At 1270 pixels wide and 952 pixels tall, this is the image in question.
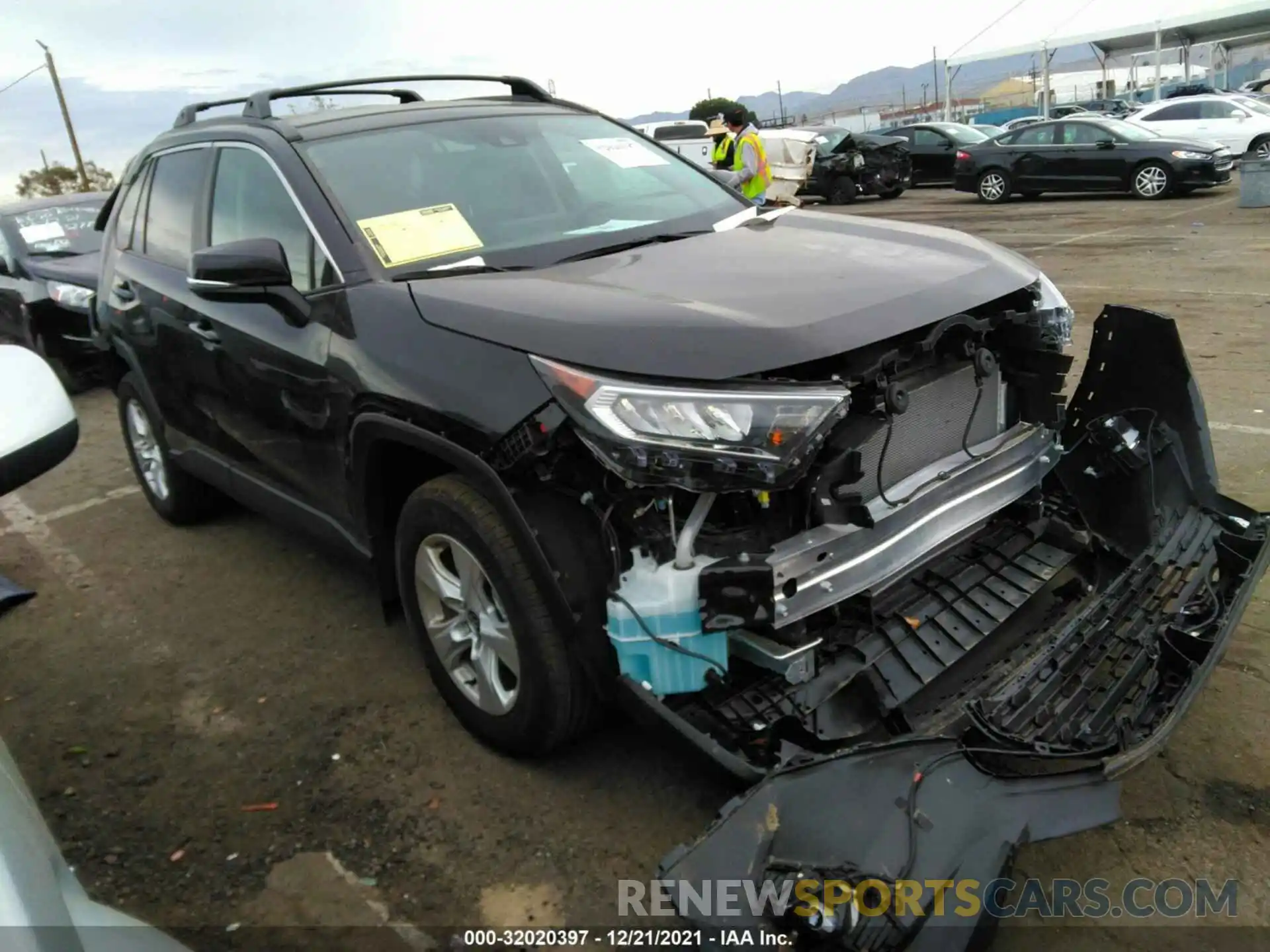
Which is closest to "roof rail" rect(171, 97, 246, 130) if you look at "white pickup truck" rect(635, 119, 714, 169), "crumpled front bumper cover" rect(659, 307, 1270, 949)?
"crumpled front bumper cover" rect(659, 307, 1270, 949)

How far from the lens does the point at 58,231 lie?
368 inches

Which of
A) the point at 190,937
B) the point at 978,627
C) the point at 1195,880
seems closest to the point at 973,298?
the point at 978,627

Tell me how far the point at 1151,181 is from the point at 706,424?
17346mm

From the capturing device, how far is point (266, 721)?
335 cm

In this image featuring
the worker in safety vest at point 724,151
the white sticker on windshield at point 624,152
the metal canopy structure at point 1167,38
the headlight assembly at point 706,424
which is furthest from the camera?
the metal canopy structure at point 1167,38

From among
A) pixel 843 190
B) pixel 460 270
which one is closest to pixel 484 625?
pixel 460 270

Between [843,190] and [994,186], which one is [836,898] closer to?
[994,186]

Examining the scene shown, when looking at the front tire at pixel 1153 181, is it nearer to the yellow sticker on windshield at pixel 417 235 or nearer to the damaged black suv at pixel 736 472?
the damaged black suv at pixel 736 472

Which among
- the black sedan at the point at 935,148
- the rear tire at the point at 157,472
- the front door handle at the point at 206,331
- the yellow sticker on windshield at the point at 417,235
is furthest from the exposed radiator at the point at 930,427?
the black sedan at the point at 935,148

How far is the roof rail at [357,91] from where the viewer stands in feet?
12.3

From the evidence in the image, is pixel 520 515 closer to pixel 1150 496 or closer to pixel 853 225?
pixel 853 225

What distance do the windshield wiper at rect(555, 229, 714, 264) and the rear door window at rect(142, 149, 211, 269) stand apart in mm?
1742

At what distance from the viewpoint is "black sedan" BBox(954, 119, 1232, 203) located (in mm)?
16094

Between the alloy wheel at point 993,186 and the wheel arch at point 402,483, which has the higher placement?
the wheel arch at point 402,483
